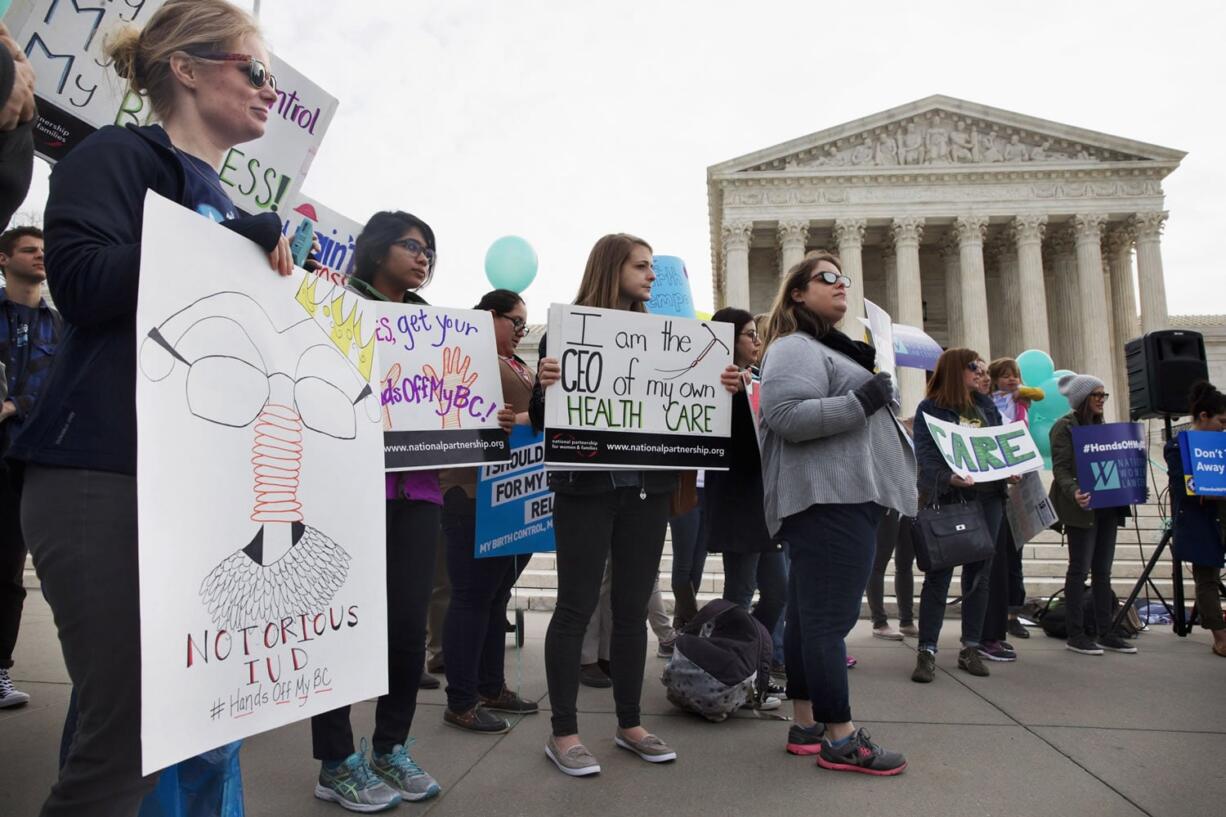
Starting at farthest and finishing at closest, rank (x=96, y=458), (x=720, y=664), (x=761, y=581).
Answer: (x=761, y=581) < (x=720, y=664) < (x=96, y=458)

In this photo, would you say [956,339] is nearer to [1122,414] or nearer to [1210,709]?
[1122,414]

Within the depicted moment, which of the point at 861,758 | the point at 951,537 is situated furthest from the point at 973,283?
the point at 861,758

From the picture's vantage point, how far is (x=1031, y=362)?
14.3 metres

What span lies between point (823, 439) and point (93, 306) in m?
2.66

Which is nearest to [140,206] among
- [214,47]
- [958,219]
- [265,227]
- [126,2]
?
[265,227]

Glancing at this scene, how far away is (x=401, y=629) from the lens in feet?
9.23

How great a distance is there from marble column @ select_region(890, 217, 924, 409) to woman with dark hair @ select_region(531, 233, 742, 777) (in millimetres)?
33648

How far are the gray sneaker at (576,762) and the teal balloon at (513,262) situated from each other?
6318 millimetres

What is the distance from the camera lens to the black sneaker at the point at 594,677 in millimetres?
4797

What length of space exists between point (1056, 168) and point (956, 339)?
851 cm

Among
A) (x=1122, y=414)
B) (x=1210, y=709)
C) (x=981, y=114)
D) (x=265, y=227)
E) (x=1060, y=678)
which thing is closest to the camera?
(x=265, y=227)

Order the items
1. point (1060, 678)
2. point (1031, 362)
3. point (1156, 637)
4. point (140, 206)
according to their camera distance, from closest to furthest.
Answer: point (140, 206)
point (1060, 678)
point (1156, 637)
point (1031, 362)

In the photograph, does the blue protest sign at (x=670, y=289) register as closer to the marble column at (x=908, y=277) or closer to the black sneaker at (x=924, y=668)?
the black sneaker at (x=924, y=668)

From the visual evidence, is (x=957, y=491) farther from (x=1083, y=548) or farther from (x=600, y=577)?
(x=600, y=577)
